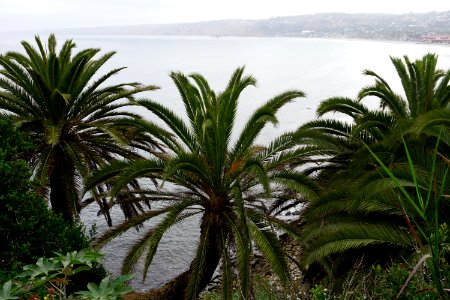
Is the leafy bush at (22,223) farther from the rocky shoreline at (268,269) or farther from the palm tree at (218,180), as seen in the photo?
the rocky shoreline at (268,269)

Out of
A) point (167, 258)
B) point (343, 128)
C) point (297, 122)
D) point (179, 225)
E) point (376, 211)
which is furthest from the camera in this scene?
point (297, 122)

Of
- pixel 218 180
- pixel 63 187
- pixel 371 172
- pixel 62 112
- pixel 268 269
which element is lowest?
pixel 268 269

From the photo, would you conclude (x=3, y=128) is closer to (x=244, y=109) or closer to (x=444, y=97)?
(x=444, y=97)

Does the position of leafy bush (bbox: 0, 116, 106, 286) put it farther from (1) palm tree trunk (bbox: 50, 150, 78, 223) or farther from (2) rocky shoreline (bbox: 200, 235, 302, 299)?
(2) rocky shoreline (bbox: 200, 235, 302, 299)

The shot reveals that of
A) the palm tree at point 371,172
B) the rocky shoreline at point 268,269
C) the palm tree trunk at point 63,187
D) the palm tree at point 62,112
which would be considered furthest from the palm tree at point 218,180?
the rocky shoreline at point 268,269

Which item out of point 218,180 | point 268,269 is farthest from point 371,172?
point 268,269

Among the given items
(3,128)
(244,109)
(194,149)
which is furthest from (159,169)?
(244,109)

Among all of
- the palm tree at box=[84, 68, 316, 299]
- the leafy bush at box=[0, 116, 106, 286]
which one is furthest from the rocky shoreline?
the leafy bush at box=[0, 116, 106, 286]

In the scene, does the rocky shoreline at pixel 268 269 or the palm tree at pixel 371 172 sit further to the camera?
the rocky shoreline at pixel 268 269

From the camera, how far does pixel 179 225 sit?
19.3 m

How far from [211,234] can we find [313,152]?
2.66 m

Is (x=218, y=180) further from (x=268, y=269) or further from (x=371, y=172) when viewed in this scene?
(x=268, y=269)

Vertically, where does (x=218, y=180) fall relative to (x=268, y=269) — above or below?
above

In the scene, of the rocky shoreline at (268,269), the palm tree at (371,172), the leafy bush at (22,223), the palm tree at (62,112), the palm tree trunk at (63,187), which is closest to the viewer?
the leafy bush at (22,223)
